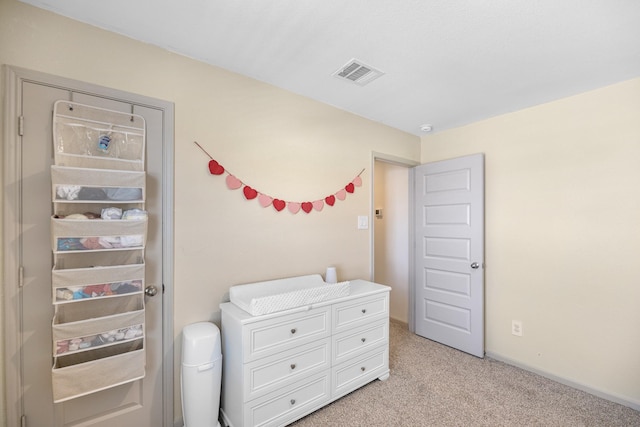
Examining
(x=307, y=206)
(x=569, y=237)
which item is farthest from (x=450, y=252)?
(x=307, y=206)

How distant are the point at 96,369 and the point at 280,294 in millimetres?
1010

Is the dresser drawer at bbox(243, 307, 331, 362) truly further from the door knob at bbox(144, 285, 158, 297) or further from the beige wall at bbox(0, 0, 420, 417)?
the door knob at bbox(144, 285, 158, 297)

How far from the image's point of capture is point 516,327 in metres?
2.62

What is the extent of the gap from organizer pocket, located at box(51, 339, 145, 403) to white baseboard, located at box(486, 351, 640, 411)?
9.95 ft

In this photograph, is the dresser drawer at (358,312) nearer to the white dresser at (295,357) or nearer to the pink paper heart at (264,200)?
the white dresser at (295,357)

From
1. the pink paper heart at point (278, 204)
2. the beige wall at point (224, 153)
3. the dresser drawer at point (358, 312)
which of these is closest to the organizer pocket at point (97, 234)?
the beige wall at point (224, 153)

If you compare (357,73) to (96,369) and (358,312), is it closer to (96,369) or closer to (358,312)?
(358,312)

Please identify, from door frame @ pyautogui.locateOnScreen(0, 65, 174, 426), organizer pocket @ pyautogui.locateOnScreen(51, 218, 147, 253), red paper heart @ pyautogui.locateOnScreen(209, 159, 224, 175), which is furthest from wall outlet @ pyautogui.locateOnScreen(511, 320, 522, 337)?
door frame @ pyautogui.locateOnScreen(0, 65, 174, 426)

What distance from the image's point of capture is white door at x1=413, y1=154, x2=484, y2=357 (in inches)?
109

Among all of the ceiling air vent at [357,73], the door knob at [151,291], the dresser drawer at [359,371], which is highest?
the ceiling air vent at [357,73]

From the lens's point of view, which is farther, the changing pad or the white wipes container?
the changing pad

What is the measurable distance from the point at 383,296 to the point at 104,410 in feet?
6.48

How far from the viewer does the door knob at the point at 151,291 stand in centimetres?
167

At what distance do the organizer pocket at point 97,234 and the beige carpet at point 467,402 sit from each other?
1578 millimetres
